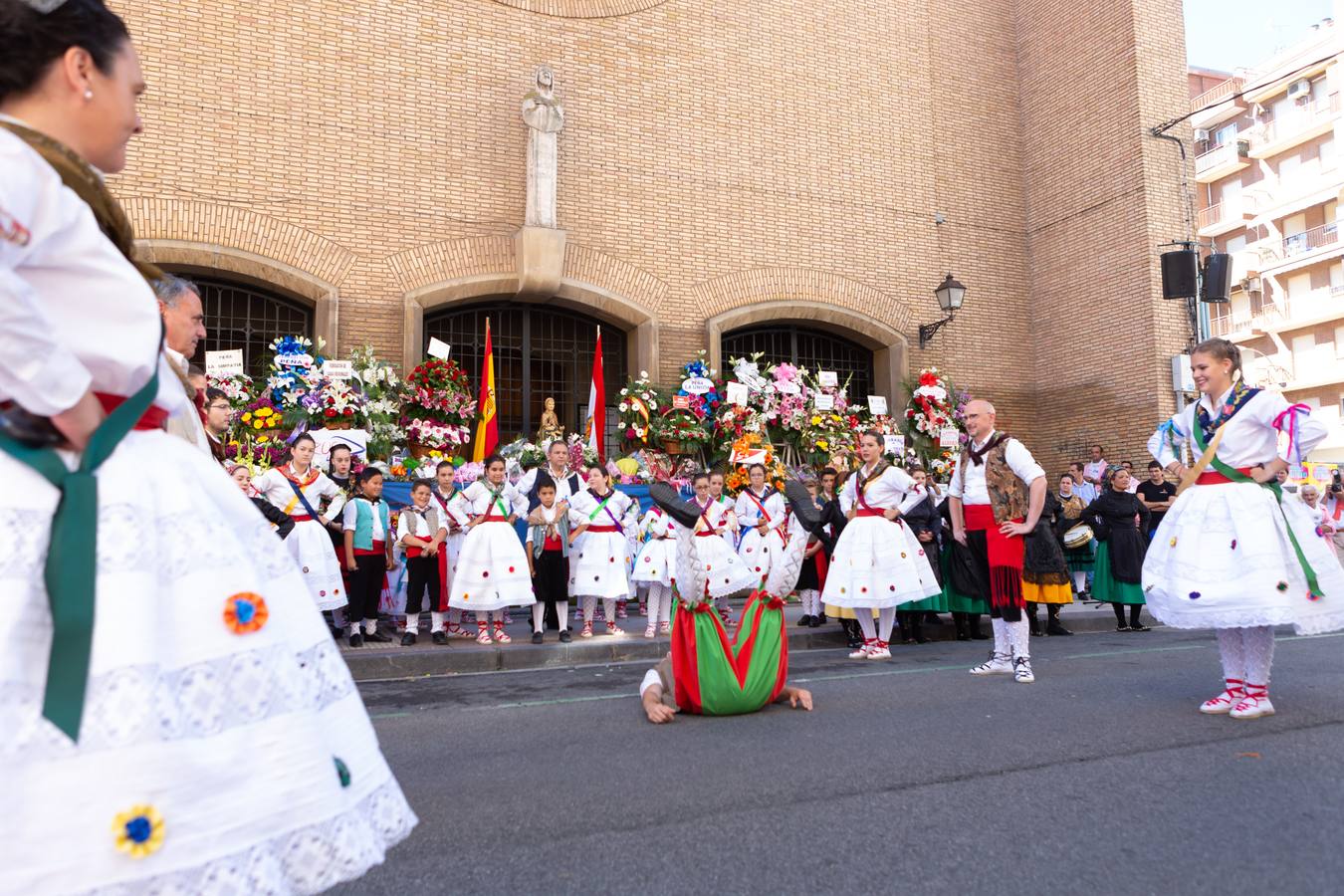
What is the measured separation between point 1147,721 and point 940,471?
1174 cm

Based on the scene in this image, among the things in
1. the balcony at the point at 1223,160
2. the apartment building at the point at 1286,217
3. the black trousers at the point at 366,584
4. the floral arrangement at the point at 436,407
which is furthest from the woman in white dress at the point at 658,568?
the balcony at the point at 1223,160

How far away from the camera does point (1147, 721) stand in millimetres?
5637

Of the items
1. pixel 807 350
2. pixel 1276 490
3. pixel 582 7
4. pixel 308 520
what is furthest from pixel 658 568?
pixel 582 7

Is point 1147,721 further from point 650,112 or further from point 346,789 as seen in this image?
point 650,112

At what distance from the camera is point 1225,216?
159 ft

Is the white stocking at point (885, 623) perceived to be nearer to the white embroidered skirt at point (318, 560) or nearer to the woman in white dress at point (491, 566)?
the woman in white dress at point (491, 566)

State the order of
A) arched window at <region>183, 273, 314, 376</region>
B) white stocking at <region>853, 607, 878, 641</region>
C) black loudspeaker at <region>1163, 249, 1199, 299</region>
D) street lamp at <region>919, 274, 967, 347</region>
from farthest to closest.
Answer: street lamp at <region>919, 274, 967, 347</region>, black loudspeaker at <region>1163, 249, 1199, 299</region>, arched window at <region>183, 273, 314, 376</region>, white stocking at <region>853, 607, 878, 641</region>

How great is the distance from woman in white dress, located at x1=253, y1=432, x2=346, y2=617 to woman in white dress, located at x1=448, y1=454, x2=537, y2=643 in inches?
46.9

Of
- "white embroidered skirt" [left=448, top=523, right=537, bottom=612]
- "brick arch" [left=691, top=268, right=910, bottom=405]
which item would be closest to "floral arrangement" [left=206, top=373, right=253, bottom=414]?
"white embroidered skirt" [left=448, top=523, right=537, bottom=612]

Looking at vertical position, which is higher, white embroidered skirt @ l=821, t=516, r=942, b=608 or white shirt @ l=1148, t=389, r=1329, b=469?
white shirt @ l=1148, t=389, r=1329, b=469

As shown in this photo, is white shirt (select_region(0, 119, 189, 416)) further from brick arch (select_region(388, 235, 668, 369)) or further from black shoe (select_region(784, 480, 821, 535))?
brick arch (select_region(388, 235, 668, 369))

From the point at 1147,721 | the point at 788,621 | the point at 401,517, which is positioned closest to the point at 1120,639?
the point at 788,621

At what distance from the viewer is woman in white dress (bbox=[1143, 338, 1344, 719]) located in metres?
5.77

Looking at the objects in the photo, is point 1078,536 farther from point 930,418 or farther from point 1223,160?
point 1223,160
